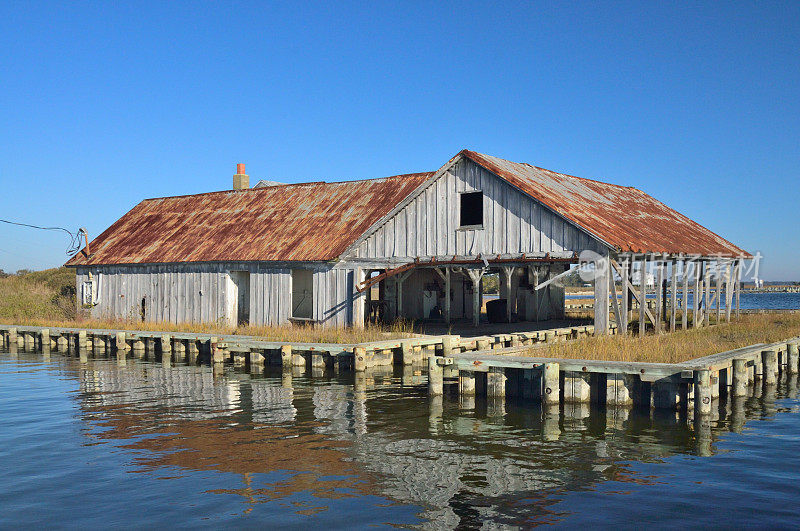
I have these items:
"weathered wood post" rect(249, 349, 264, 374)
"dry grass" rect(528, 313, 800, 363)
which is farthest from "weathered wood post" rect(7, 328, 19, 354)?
"dry grass" rect(528, 313, 800, 363)

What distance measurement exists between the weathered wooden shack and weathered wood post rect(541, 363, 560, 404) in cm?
652

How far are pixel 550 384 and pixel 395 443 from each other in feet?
14.3

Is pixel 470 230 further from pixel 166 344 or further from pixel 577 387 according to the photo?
pixel 166 344

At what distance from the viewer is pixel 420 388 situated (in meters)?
19.9

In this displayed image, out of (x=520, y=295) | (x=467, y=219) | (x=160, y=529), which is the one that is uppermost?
(x=467, y=219)

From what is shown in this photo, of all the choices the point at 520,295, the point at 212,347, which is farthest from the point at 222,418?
the point at 520,295

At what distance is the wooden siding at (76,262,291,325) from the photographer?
31062 mm

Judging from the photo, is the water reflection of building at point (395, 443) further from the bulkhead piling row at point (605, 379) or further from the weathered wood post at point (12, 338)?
the weathered wood post at point (12, 338)

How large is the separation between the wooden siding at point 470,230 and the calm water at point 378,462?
301 inches

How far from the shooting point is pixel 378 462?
1238 centimetres

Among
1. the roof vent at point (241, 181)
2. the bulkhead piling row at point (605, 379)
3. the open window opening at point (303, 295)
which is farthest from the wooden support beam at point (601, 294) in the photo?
the roof vent at point (241, 181)

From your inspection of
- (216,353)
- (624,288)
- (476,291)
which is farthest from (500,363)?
(476,291)

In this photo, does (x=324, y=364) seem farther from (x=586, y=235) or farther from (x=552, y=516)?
(x=552, y=516)

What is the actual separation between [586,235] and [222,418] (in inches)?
491
